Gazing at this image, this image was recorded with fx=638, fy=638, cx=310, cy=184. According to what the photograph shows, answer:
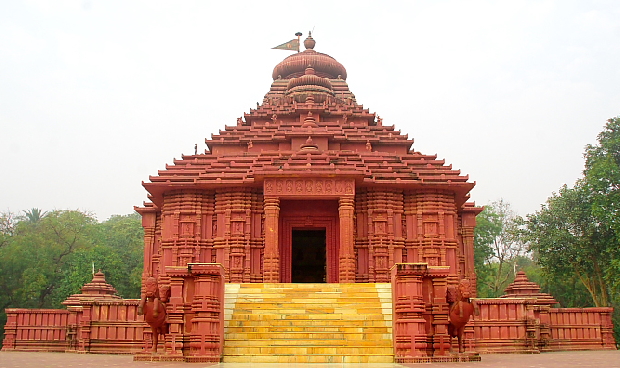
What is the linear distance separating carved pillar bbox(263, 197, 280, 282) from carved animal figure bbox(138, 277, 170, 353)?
632 cm

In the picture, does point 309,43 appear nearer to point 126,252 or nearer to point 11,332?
point 11,332

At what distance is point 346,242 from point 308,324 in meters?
5.72

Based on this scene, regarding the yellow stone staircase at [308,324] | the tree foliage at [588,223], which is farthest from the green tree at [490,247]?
the yellow stone staircase at [308,324]

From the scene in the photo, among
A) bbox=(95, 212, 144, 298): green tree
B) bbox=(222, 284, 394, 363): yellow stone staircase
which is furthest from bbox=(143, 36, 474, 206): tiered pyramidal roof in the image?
bbox=(95, 212, 144, 298): green tree

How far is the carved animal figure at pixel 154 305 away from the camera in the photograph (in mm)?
12414

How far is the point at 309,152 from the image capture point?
789 inches

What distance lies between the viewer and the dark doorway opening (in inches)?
1090

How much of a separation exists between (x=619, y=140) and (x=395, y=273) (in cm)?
1633

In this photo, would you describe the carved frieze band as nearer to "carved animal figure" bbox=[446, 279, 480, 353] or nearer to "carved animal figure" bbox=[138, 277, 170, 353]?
"carved animal figure" bbox=[446, 279, 480, 353]

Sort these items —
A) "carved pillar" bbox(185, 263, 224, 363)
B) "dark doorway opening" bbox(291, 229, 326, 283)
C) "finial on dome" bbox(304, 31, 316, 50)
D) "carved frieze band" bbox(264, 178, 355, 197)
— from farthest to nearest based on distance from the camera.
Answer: "finial on dome" bbox(304, 31, 316, 50)
"dark doorway opening" bbox(291, 229, 326, 283)
"carved frieze band" bbox(264, 178, 355, 197)
"carved pillar" bbox(185, 263, 224, 363)

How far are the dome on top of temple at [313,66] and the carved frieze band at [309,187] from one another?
1400cm

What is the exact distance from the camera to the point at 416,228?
20875 millimetres

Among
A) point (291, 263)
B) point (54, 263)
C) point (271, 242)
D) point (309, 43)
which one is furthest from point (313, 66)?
point (54, 263)

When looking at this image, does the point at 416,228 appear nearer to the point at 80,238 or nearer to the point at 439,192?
the point at 439,192
